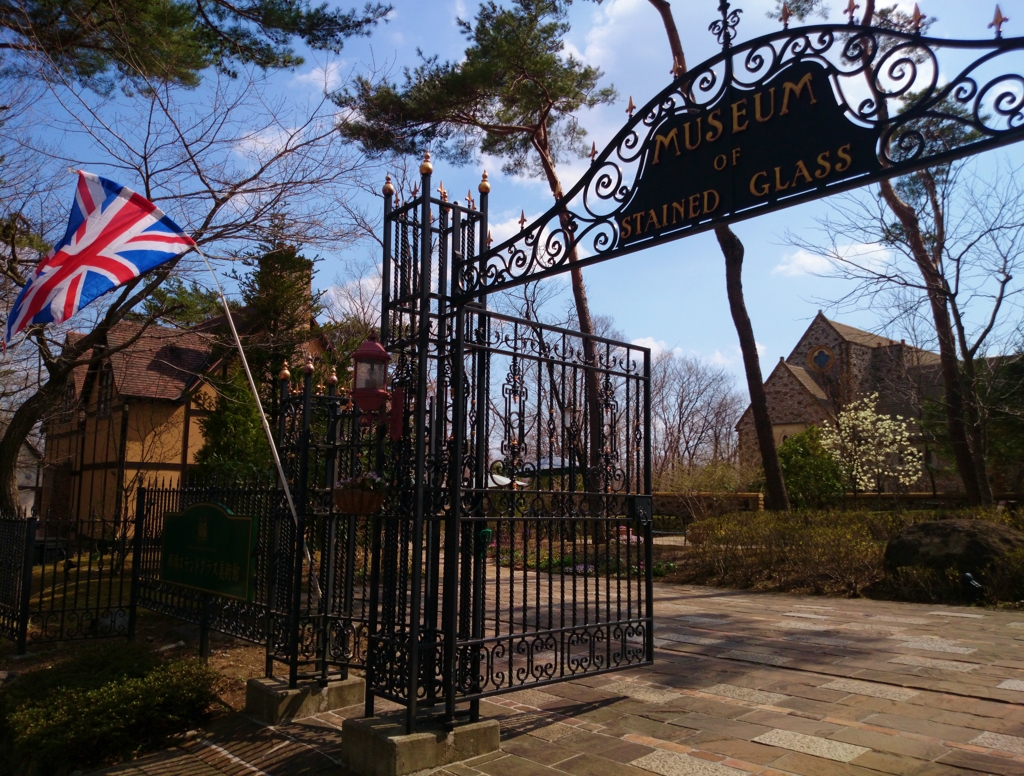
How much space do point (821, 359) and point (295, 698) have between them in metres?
34.7

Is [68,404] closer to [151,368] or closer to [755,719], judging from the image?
[151,368]

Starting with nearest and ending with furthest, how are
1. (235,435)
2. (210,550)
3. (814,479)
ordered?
(210,550) → (235,435) → (814,479)

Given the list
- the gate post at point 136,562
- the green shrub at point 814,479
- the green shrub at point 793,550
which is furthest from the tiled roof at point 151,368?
the green shrub at point 814,479

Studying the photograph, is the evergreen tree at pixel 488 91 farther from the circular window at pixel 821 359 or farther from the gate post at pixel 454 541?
the circular window at pixel 821 359

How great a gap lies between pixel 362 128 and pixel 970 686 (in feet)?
44.7

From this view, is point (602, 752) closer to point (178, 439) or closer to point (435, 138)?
point (435, 138)

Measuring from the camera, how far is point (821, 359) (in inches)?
1410

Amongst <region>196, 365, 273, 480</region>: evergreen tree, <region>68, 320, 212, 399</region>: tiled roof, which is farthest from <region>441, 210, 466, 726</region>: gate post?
<region>68, 320, 212, 399</region>: tiled roof

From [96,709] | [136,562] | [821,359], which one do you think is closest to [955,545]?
[96,709]

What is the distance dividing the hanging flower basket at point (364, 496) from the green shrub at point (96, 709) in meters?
2.15

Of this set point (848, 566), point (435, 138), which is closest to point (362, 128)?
point (435, 138)

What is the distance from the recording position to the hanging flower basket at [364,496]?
15.6 ft

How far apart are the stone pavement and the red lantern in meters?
2.20

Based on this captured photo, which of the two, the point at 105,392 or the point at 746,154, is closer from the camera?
the point at 746,154
